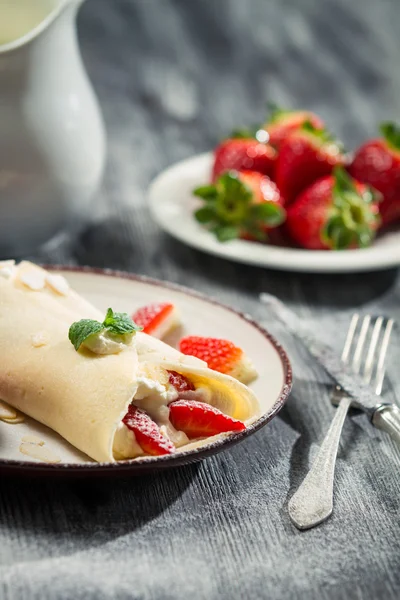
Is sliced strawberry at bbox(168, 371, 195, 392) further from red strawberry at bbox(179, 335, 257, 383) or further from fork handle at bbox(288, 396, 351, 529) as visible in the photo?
fork handle at bbox(288, 396, 351, 529)

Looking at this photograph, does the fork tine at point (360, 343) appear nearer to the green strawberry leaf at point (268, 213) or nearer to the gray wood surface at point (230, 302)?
the gray wood surface at point (230, 302)

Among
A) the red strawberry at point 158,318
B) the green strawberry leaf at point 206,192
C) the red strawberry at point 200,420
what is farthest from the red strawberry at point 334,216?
the red strawberry at point 200,420

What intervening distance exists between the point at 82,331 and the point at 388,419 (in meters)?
0.59

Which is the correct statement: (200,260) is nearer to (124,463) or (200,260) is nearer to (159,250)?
(159,250)

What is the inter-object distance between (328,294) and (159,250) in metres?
0.52

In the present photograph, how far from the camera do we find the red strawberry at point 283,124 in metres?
2.82

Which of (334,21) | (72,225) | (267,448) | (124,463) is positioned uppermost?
(124,463)

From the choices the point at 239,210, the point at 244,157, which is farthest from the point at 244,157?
the point at 239,210

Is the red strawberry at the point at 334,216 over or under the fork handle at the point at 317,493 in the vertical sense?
under

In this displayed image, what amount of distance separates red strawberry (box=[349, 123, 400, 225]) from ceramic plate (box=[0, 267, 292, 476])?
94 centimetres

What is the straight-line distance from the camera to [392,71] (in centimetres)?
450

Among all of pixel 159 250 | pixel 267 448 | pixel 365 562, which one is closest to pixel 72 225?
pixel 159 250

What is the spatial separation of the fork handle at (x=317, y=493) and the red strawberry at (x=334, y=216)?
0.93m

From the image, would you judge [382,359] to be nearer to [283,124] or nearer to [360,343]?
[360,343]
